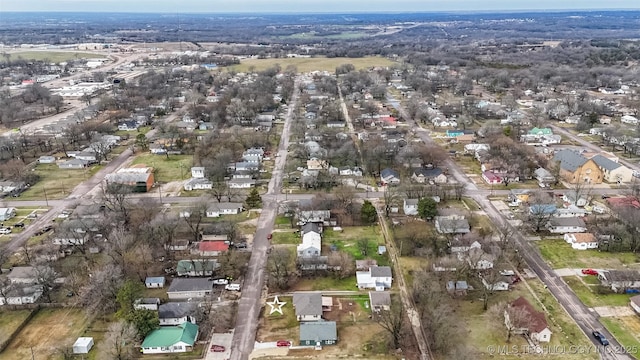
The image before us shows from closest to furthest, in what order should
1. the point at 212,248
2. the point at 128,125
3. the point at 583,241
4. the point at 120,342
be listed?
1. the point at 120,342
2. the point at 212,248
3. the point at 583,241
4. the point at 128,125

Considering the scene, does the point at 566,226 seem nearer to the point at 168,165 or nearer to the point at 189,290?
the point at 189,290

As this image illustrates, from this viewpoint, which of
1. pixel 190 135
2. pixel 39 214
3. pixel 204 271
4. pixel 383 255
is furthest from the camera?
pixel 190 135

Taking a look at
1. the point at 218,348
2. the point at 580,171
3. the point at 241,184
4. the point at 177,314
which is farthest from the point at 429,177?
the point at 218,348

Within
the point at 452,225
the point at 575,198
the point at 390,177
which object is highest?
the point at 452,225

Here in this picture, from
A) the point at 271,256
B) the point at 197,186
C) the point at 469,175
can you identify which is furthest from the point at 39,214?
the point at 469,175

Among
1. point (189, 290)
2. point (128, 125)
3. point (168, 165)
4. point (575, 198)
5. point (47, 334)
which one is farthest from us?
point (128, 125)

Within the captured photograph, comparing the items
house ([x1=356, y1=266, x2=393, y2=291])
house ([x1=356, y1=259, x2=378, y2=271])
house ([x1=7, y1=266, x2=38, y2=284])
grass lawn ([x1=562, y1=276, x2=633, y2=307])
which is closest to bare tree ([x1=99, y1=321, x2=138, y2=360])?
house ([x1=7, y1=266, x2=38, y2=284])

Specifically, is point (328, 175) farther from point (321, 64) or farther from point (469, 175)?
point (321, 64)

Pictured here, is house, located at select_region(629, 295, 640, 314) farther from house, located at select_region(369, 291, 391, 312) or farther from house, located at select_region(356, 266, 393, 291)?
house, located at select_region(369, 291, 391, 312)
